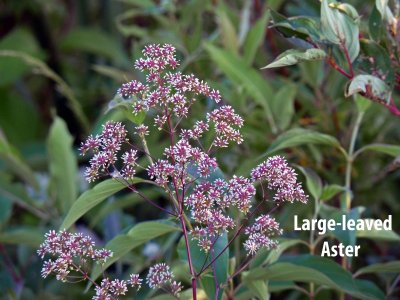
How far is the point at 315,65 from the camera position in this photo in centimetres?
154

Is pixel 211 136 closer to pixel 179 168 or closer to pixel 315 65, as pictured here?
pixel 315 65

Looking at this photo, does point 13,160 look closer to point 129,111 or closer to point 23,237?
point 23,237

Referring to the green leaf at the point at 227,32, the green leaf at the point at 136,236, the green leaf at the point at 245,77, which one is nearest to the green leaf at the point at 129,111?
the green leaf at the point at 136,236

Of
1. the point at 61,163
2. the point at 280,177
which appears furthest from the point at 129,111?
the point at 61,163

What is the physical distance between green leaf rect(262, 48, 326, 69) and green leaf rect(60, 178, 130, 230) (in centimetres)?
20

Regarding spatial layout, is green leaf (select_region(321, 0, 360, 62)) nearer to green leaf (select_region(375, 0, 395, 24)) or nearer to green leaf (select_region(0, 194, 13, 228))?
green leaf (select_region(375, 0, 395, 24))

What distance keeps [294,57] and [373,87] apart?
0.33 feet

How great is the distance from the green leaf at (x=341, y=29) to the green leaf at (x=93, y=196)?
→ 0.29 m

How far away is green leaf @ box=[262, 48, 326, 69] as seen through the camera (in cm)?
94

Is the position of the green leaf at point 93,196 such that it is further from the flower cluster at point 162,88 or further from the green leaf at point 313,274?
the green leaf at point 313,274

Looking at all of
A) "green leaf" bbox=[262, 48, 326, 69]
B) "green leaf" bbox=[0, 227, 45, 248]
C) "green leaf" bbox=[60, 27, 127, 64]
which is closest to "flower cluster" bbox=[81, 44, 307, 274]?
"green leaf" bbox=[262, 48, 326, 69]

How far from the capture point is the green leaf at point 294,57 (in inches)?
36.9

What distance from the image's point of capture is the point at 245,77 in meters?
1.52

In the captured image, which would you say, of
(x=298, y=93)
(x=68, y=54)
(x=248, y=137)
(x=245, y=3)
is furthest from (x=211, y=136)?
(x=68, y=54)
